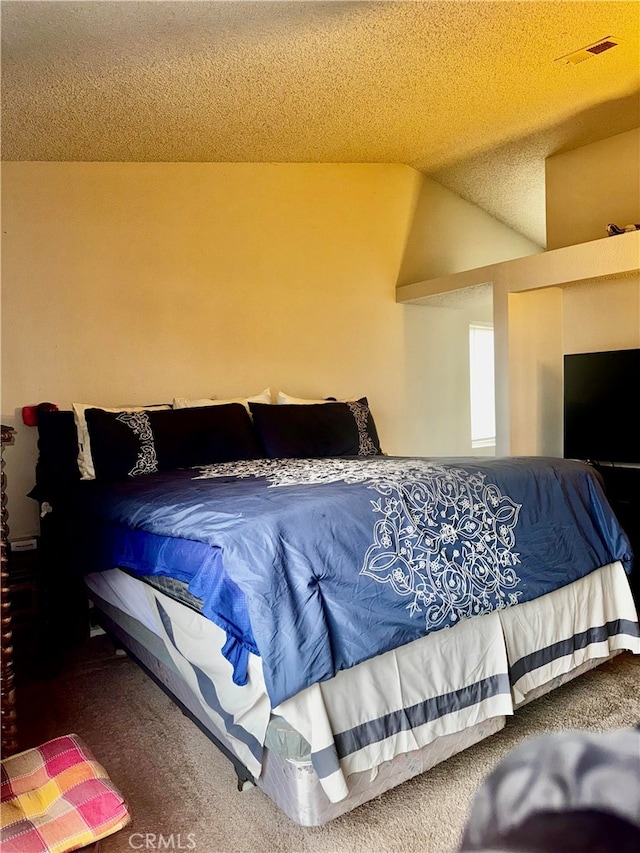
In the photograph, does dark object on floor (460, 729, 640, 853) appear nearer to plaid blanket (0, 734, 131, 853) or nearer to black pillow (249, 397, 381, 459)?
plaid blanket (0, 734, 131, 853)

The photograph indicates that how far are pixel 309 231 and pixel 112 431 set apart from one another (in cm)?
223

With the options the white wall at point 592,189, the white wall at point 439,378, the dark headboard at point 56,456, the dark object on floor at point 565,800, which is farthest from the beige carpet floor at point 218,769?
the white wall at point 592,189

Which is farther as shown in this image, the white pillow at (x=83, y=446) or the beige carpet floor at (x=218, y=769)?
the white pillow at (x=83, y=446)

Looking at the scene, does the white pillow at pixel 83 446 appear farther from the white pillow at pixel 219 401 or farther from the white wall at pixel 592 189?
the white wall at pixel 592 189

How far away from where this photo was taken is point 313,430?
11.7 ft

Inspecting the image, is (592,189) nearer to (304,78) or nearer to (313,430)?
(304,78)

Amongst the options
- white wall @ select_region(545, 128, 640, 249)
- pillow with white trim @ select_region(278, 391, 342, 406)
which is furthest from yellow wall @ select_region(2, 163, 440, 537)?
white wall @ select_region(545, 128, 640, 249)

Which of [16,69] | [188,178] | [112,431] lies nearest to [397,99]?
[188,178]

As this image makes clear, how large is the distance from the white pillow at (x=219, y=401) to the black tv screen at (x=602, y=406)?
6.52 feet

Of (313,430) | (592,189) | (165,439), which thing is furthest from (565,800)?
(592,189)

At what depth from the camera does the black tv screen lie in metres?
3.58

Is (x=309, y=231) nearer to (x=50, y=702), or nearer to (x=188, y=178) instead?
(x=188, y=178)

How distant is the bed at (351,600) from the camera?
153cm

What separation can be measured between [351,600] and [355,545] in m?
0.15
